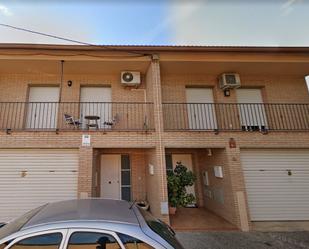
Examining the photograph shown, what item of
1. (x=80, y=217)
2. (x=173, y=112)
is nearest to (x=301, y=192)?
(x=173, y=112)

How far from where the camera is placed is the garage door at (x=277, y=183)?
6.54m

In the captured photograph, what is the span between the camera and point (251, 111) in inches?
339

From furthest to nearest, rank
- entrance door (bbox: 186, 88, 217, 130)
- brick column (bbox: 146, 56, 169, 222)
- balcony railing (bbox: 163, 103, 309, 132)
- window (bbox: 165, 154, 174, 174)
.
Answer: window (bbox: 165, 154, 174, 174) → entrance door (bbox: 186, 88, 217, 130) → balcony railing (bbox: 163, 103, 309, 132) → brick column (bbox: 146, 56, 169, 222)

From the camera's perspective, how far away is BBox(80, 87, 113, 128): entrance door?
320 inches

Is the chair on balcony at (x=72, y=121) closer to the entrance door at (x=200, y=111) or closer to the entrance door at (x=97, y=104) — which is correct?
the entrance door at (x=97, y=104)

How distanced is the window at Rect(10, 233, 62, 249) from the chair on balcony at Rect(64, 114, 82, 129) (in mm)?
5733

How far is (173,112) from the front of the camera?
27.3 ft

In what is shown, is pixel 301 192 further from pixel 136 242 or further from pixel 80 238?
pixel 80 238

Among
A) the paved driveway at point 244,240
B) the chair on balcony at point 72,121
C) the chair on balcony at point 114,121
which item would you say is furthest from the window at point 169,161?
the chair on balcony at point 72,121

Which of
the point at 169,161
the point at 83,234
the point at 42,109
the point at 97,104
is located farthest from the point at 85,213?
the point at 42,109

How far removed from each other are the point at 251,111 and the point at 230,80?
1.77 metres

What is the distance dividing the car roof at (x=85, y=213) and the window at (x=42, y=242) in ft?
0.45

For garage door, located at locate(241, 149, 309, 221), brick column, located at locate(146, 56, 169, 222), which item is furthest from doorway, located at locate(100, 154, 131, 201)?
garage door, located at locate(241, 149, 309, 221)

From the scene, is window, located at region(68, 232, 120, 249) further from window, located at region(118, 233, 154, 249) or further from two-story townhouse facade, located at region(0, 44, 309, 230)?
two-story townhouse facade, located at region(0, 44, 309, 230)
